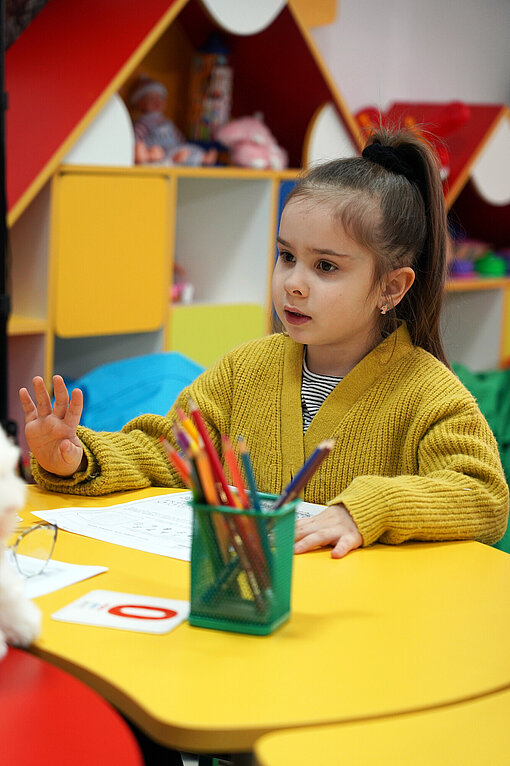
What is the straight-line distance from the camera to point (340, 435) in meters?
1.32

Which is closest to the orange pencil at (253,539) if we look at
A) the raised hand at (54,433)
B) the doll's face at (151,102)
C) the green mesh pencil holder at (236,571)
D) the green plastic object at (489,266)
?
the green mesh pencil holder at (236,571)

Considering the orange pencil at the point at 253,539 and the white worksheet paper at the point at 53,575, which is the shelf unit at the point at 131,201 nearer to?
the white worksheet paper at the point at 53,575

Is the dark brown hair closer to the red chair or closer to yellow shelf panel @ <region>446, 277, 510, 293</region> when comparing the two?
the red chair

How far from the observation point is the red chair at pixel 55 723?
2.10ft

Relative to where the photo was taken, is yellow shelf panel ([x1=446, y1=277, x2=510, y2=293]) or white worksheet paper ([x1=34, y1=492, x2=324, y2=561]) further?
yellow shelf panel ([x1=446, y1=277, x2=510, y2=293])

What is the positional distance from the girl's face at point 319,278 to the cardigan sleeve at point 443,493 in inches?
7.8

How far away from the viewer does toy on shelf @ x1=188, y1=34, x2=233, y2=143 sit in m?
2.92

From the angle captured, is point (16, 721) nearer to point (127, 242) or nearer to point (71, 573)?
point (71, 573)

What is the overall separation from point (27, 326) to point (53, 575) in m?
1.51

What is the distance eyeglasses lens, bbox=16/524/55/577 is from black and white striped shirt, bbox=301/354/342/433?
0.48 metres

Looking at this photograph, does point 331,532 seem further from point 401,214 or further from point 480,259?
point 480,259

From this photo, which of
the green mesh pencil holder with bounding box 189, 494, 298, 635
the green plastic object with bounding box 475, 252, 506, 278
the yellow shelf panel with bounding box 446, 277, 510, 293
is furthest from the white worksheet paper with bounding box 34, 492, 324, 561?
the green plastic object with bounding box 475, 252, 506, 278

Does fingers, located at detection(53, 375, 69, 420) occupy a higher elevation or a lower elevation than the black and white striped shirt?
higher

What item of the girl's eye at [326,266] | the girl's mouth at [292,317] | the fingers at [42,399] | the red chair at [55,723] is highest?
the girl's eye at [326,266]
